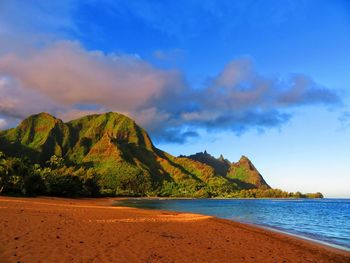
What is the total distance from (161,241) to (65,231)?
5200mm

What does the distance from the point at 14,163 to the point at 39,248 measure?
258 ft

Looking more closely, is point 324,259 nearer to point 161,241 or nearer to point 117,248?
point 161,241

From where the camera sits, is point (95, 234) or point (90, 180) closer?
point (95, 234)

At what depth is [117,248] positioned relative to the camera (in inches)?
579

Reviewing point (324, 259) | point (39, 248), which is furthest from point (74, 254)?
point (324, 259)

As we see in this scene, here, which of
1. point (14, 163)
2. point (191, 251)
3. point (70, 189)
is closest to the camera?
point (191, 251)

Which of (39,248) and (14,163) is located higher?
(14,163)

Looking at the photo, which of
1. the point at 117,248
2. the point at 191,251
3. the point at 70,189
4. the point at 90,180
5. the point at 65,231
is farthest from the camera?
the point at 90,180

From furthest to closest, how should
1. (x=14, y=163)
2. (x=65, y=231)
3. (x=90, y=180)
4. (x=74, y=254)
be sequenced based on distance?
(x=90, y=180), (x=14, y=163), (x=65, y=231), (x=74, y=254)

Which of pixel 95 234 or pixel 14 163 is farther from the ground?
pixel 14 163

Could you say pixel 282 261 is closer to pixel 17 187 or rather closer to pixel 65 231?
pixel 65 231

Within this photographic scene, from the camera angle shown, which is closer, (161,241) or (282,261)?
(282,261)

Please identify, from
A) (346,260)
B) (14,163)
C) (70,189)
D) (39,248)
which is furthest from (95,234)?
(70,189)

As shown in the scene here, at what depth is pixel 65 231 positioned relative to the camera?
59.3 ft
